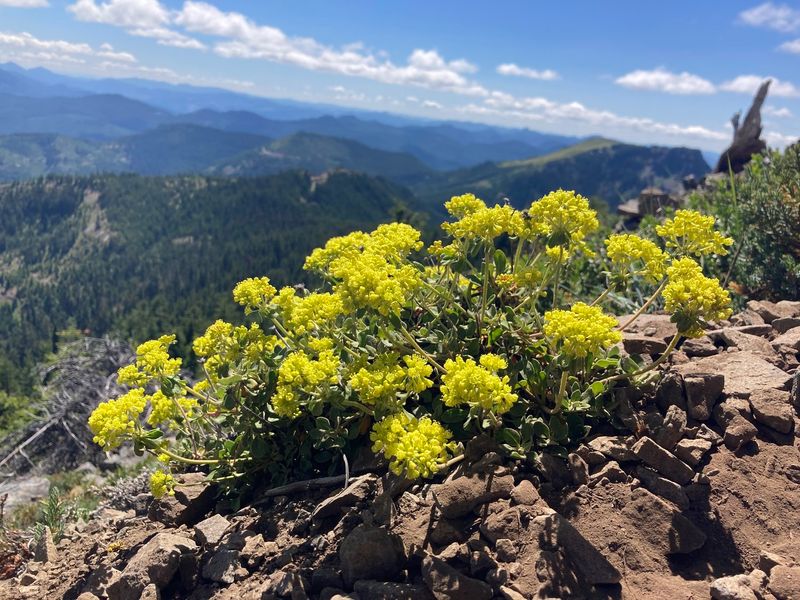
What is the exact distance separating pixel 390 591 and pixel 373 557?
25cm

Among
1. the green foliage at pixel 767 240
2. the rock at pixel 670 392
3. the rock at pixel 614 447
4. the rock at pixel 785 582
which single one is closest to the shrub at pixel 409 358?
the rock at pixel 614 447

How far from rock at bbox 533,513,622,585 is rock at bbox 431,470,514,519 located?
35 cm

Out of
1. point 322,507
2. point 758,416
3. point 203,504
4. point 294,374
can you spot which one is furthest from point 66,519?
point 758,416

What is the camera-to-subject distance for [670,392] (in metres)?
4.29

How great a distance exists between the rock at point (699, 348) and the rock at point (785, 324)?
82 centimetres

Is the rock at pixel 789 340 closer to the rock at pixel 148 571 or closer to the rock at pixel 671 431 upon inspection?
the rock at pixel 671 431

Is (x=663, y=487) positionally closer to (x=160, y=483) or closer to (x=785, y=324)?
(x=785, y=324)

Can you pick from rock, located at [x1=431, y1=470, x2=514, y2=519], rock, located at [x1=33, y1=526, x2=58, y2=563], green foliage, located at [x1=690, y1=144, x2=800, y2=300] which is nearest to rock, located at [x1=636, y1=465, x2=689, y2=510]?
rock, located at [x1=431, y1=470, x2=514, y2=519]

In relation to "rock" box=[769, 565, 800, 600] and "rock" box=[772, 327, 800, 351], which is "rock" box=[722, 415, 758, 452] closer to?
"rock" box=[769, 565, 800, 600]

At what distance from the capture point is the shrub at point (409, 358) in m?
3.73

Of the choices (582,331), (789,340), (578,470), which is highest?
(582,331)

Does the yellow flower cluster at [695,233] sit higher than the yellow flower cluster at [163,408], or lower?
higher

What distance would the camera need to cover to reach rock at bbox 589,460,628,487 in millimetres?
3793

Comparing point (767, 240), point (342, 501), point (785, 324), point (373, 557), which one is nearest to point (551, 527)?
point (373, 557)
